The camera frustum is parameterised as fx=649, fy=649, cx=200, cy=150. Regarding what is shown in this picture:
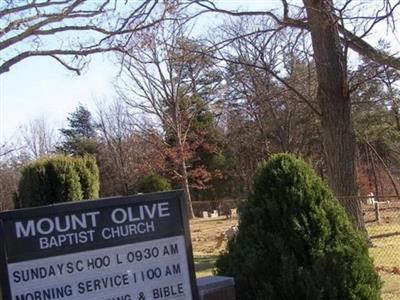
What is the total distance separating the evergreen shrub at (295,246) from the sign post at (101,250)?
3.17 ft

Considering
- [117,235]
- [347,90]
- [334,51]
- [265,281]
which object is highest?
[334,51]

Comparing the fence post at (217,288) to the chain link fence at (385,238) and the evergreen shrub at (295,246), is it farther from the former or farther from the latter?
the chain link fence at (385,238)

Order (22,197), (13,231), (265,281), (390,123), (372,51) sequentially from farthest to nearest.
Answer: (390,123), (22,197), (372,51), (265,281), (13,231)

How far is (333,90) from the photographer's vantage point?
13.4m

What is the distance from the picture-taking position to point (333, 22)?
516 inches

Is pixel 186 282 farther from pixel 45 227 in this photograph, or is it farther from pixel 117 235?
pixel 45 227

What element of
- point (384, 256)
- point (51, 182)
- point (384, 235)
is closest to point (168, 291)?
point (384, 256)

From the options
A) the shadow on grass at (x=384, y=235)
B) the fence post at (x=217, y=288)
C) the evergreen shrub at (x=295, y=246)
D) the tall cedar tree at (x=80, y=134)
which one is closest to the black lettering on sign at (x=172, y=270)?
the fence post at (x=217, y=288)

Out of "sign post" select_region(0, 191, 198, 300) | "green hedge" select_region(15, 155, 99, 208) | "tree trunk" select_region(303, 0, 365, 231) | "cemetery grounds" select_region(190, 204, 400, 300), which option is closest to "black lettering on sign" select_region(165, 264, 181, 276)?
"sign post" select_region(0, 191, 198, 300)

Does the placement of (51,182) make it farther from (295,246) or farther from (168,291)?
(168,291)

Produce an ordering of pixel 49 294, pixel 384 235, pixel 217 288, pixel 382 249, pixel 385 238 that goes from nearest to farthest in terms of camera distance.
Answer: pixel 49 294 < pixel 217 288 < pixel 382 249 < pixel 385 238 < pixel 384 235

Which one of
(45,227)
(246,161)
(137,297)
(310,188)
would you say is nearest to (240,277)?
(310,188)

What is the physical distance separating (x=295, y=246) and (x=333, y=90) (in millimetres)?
9189

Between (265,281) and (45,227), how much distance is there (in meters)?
1.80
